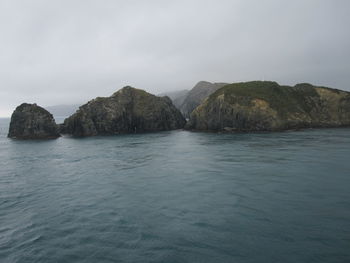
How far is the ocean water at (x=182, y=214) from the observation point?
1485 centimetres

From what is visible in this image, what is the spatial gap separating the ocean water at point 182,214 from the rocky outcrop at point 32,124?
6976 centimetres

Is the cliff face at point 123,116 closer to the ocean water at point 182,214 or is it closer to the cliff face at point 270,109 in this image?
the cliff face at point 270,109

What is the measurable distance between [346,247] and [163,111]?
11180cm

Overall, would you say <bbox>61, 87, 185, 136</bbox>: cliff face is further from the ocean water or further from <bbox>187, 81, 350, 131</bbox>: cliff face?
the ocean water

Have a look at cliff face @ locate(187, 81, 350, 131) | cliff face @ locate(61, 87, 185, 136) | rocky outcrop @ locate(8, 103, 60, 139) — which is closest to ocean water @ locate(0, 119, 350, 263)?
cliff face @ locate(187, 81, 350, 131)

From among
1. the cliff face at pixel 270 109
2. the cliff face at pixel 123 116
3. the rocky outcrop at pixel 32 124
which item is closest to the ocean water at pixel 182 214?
the cliff face at pixel 270 109

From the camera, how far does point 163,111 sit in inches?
4875

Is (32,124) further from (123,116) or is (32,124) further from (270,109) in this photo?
(270,109)

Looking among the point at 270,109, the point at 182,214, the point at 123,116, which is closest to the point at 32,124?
the point at 123,116

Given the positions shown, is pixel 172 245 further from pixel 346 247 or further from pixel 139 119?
pixel 139 119

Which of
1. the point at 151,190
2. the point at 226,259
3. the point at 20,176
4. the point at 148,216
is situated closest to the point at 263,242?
the point at 226,259

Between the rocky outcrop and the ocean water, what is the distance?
69.8 m

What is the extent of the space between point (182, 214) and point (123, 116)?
98072 mm

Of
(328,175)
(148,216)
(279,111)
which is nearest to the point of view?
(148,216)
